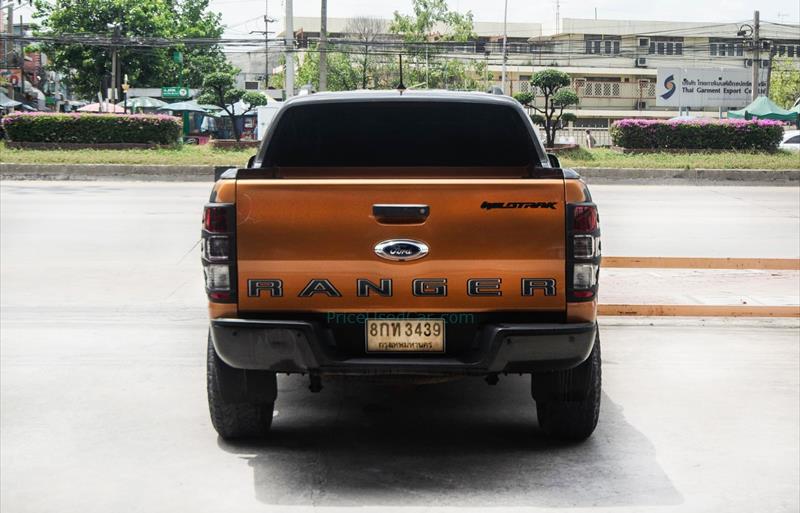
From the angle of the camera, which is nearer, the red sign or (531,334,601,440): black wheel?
(531,334,601,440): black wheel

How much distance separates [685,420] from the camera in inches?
255

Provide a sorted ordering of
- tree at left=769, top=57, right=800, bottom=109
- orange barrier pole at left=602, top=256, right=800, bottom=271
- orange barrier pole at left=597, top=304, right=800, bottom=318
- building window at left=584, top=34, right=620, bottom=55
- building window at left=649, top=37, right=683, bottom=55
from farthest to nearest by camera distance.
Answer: building window at left=649, top=37, right=683, bottom=55 < building window at left=584, top=34, right=620, bottom=55 < tree at left=769, top=57, right=800, bottom=109 < orange barrier pole at left=602, top=256, right=800, bottom=271 < orange barrier pole at left=597, top=304, right=800, bottom=318

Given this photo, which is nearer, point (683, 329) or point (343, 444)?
point (343, 444)

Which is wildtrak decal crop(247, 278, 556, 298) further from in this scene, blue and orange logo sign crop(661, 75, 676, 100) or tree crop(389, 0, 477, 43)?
tree crop(389, 0, 477, 43)

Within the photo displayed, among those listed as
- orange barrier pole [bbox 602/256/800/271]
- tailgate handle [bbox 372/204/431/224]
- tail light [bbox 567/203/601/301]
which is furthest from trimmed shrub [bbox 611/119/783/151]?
tailgate handle [bbox 372/204/431/224]

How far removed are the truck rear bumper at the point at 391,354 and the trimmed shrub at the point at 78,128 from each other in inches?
1086

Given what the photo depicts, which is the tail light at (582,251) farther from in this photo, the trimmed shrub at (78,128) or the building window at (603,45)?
the building window at (603,45)

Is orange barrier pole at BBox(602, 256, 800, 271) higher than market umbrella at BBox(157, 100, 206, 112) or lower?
lower

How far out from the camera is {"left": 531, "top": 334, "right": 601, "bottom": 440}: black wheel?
18.6ft

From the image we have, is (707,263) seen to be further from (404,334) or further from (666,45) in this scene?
(666,45)

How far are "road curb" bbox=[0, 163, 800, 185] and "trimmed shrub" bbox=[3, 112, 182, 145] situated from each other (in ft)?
18.0

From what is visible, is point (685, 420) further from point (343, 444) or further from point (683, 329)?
point (683, 329)

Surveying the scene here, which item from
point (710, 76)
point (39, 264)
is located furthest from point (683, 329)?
point (710, 76)

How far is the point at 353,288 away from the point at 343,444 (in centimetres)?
108
